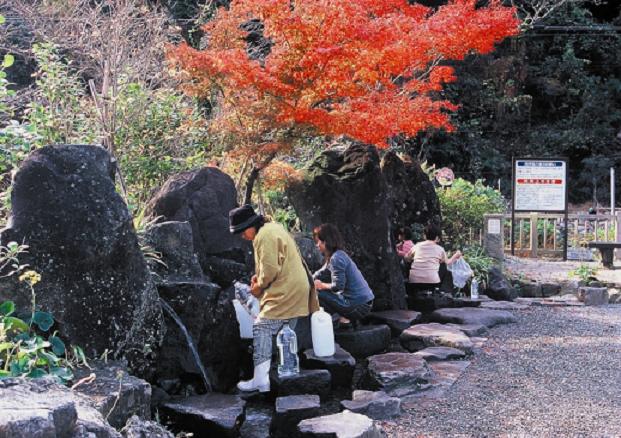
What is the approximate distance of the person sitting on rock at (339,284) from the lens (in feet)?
24.3

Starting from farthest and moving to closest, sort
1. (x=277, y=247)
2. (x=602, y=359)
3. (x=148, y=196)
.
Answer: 1. (x=148, y=196)
2. (x=602, y=359)
3. (x=277, y=247)

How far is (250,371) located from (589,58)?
22.6 meters

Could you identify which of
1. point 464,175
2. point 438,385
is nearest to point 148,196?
point 438,385

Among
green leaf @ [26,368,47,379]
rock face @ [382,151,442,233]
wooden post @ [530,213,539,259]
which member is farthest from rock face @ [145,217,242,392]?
wooden post @ [530,213,539,259]

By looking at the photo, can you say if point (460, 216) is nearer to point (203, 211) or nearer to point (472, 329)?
point (472, 329)

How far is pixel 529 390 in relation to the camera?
6.29 m

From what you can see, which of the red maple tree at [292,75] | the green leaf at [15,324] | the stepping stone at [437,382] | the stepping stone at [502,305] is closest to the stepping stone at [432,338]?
the stepping stone at [437,382]

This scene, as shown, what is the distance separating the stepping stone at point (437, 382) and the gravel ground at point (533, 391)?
6 centimetres

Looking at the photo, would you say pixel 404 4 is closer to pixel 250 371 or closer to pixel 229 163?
pixel 229 163

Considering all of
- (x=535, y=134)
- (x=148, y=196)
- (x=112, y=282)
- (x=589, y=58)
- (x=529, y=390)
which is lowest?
(x=529, y=390)

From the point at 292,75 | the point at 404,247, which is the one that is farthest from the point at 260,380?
the point at 404,247

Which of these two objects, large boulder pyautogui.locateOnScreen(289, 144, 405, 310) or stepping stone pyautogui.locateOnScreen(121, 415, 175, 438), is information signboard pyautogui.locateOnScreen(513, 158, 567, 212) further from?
stepping stone pyautogui.locateOnScreen(121, 415, 175, 438)

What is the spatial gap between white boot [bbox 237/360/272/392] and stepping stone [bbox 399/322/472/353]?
2219 millimetres

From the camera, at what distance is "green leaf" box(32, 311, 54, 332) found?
193 inches
